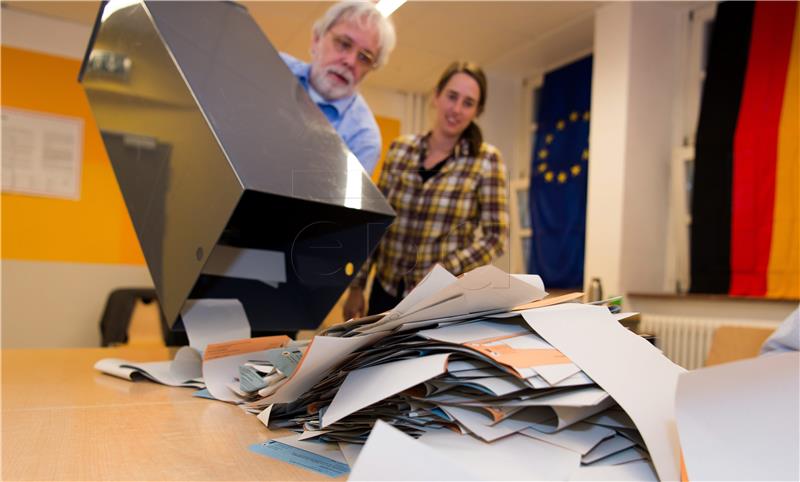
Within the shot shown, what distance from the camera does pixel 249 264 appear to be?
3.10 feet

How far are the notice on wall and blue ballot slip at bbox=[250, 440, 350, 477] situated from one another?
4054 mm

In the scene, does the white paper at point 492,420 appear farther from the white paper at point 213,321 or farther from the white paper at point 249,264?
the white paper at point 249,264

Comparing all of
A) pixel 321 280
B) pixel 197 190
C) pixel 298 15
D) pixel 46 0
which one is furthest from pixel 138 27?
pixel 46 0

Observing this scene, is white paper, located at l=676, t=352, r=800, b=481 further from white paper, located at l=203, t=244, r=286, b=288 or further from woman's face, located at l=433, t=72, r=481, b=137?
woman's face, located at l=433, t=72, r=481, b=137

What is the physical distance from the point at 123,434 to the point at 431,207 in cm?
110

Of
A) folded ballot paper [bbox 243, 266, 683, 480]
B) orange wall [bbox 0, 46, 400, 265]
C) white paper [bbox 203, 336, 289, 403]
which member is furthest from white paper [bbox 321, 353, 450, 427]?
orange wall [bbox 0, 46, 400, 265]

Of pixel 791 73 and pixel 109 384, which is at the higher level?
pixel 791 73

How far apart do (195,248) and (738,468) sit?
611 millimetres

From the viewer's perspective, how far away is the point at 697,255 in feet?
10.3

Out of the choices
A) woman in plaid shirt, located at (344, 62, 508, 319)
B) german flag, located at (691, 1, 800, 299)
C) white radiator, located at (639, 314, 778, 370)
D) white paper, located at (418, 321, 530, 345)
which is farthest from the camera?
white radiator, located at (639, 314, 778, 370)

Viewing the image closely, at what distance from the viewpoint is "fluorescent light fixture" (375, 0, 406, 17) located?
1.19m

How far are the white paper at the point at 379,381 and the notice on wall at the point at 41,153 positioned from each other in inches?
160

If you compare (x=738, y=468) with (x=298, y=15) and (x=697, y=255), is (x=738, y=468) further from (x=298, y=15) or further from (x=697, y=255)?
(x=298, y=15)

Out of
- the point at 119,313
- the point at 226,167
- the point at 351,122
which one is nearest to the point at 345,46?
the point at 351,122
